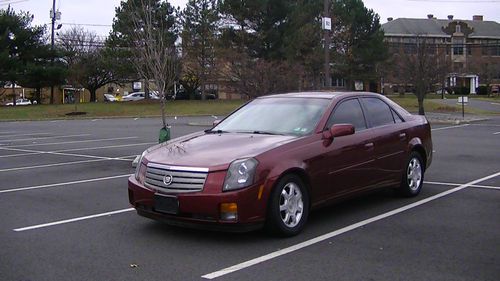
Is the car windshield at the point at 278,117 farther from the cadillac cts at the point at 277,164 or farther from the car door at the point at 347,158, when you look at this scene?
the car door at the point at 347,158

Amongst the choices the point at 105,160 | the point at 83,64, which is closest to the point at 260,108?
the point at 105,160

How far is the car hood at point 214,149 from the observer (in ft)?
19.0

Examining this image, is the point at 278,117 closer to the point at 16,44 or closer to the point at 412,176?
the point at 412,176

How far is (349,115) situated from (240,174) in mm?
2207

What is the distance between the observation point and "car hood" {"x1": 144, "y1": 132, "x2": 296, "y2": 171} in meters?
5.79

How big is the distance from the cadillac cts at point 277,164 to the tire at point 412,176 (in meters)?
0.02

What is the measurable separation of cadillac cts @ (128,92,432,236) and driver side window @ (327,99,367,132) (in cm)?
1

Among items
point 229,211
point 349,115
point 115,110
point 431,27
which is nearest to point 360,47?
point 115,110

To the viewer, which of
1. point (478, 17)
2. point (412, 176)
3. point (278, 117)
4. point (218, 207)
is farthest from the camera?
point (478, 17)

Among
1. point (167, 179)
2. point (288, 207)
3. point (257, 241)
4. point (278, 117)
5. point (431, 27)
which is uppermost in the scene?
point (431, 27)

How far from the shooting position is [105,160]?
529 inches

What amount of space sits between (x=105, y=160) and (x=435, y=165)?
7.40 meters

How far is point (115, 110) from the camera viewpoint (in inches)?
1784

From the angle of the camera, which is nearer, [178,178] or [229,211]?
[229,211]
